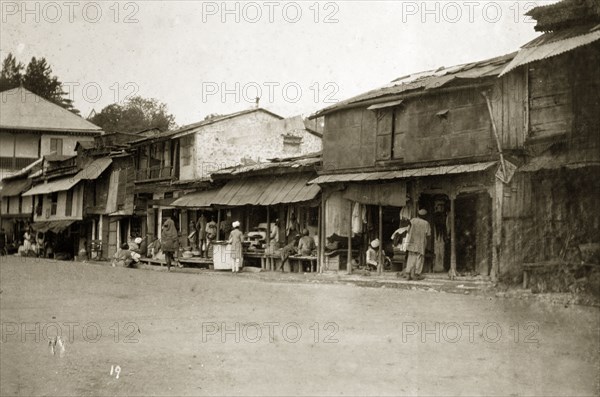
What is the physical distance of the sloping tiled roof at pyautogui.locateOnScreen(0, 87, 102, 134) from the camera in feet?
160

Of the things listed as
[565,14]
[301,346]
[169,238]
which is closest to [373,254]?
[565,14]

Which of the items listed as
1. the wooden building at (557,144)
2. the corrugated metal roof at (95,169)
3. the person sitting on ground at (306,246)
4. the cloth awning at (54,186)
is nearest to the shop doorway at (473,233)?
the wooden building at (557,144)

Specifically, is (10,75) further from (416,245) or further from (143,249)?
(416,245)

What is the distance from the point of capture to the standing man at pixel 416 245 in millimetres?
17719

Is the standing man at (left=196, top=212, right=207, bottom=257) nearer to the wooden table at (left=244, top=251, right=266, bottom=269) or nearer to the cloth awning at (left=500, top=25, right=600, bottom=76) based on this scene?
the wooden table at (left=244, top=251, right=266, bottom=269)

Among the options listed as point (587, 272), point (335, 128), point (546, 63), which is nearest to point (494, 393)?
point (587, 272)

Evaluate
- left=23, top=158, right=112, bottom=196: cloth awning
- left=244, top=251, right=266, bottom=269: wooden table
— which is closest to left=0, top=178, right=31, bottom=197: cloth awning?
left=23, top=158, right=112, bottom=196: cloth awning

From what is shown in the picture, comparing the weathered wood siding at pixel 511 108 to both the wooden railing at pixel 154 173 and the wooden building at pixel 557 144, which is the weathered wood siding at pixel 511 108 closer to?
the wooden building at pixel 557 144

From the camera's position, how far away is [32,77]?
182 feet

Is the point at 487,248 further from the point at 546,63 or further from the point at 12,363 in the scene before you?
the point at 12,363

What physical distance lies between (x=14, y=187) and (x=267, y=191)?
31.9m

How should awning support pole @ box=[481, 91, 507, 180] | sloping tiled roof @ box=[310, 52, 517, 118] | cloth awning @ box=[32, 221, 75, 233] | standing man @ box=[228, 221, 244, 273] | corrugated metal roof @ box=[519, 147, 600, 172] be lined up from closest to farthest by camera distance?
corrugated metal roof @ box=[519, 147, 600, 172] → awning support pole @ box=[481, 91, 507, 180] → sloping tiled roof @ box=[310, 52, 517, 118] → standing man @ box=[228, 221, 244, 273] → cloth awning @ box=[32, 221, 75, 233]

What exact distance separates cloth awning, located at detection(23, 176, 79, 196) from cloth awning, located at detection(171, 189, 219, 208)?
13.7 m

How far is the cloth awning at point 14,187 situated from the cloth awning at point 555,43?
40.4m
